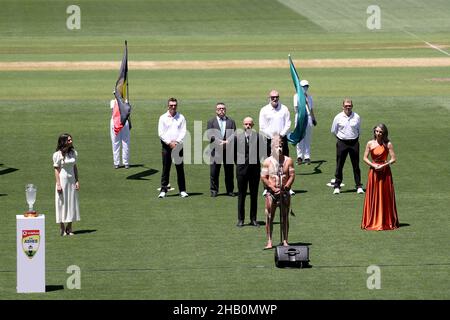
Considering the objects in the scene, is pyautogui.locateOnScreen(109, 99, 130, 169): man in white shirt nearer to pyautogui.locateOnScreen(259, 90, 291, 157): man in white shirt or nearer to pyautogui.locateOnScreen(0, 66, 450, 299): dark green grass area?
pyautogui.locateOnScreen(0, 66, 450, 299): dark green grass area

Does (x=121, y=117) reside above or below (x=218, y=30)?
below

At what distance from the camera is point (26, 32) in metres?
70.2

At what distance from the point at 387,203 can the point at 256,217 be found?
2868 millimetres

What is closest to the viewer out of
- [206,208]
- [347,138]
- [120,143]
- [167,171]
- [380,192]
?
[380,192]

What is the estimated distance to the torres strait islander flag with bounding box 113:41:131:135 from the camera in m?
32.4

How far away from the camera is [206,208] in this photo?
1117 inches

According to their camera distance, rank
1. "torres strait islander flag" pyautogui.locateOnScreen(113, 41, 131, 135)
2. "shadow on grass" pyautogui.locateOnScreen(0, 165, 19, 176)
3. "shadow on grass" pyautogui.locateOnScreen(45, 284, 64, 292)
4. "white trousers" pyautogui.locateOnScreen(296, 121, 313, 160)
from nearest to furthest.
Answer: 1. "shadow on grass" pyautogui.locateOnScreen(45, 284, 64, 292)
2. "torres strait islander flag" pyautogui.locateOnScreen(113, 41, 131, 135)
3. "shadow on grass" pyautogui.locateOnScreen(0, 165, 19, 176)
4. "white trousers" pyautogui.locateOnScreen(296, 121, 313, 160)

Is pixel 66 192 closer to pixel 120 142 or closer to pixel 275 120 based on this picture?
pixel 275 120

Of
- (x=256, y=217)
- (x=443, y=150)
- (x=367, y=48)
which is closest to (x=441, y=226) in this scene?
(x=256, y=217)

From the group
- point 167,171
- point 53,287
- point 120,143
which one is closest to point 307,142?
point 120,143

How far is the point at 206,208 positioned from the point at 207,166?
5.78m

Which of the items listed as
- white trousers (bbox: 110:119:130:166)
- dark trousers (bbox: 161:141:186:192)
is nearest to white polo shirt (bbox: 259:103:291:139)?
dark trousers (bbox: 161:141:186:192)

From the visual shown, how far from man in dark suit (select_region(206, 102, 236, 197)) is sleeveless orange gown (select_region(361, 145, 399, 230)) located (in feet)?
14.3
